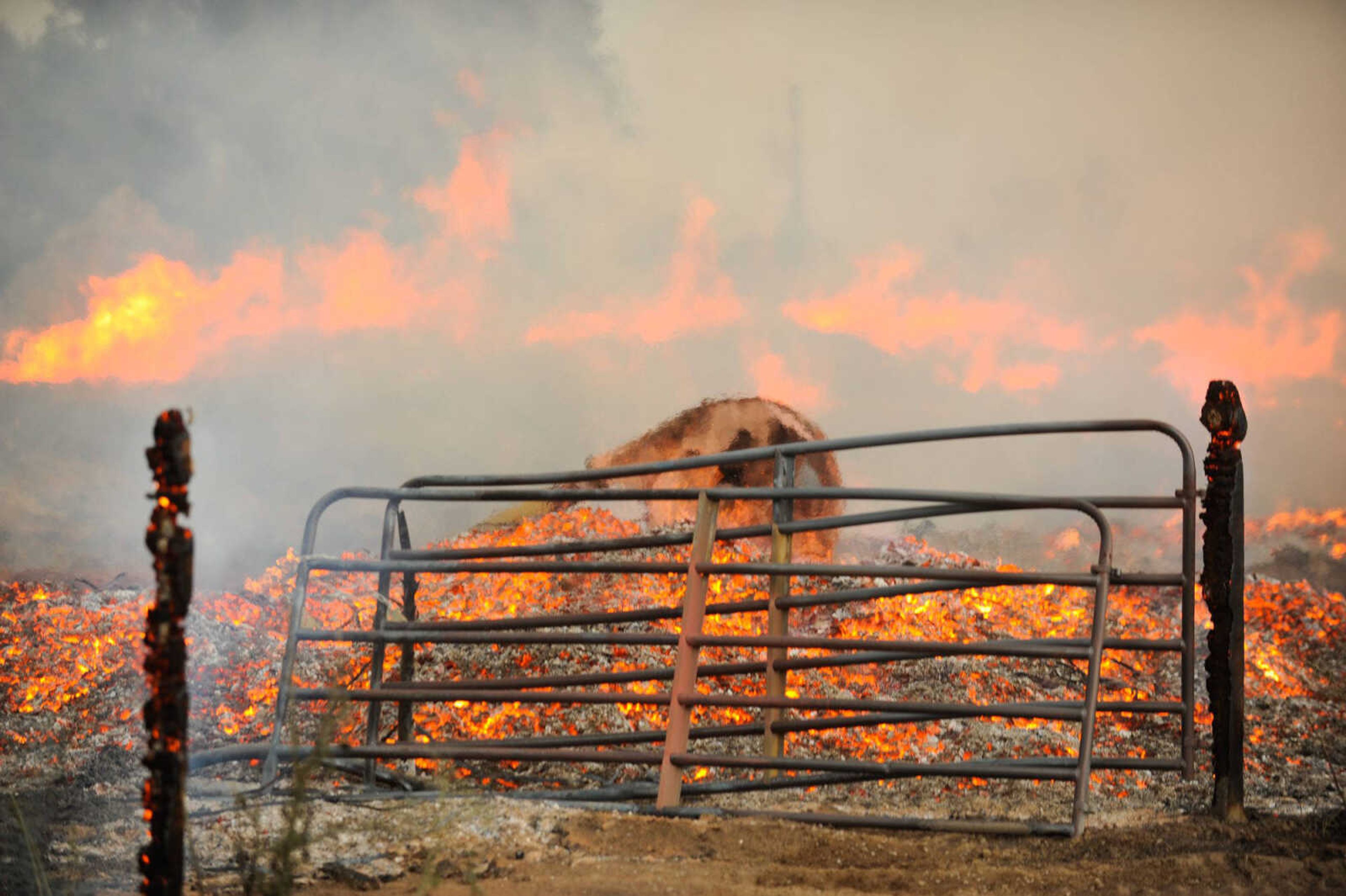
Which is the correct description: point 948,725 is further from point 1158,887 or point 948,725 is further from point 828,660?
point 1158,887

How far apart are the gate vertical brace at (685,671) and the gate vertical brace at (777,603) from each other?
0.30 m

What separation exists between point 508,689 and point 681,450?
3400mm

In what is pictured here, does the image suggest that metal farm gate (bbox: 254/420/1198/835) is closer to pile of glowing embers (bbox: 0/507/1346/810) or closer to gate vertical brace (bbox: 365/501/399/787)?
gate vertical brace (bbox: 365/501/399/787)

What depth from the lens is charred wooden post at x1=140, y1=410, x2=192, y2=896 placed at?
61.6 inches

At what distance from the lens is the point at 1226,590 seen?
323 centimetres

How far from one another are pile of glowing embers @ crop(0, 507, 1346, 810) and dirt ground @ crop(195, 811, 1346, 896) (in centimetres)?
123

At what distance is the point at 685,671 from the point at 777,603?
1.45ft

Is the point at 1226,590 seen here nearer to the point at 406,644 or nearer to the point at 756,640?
the point at 756,640

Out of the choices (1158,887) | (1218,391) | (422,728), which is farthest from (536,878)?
(422,728)

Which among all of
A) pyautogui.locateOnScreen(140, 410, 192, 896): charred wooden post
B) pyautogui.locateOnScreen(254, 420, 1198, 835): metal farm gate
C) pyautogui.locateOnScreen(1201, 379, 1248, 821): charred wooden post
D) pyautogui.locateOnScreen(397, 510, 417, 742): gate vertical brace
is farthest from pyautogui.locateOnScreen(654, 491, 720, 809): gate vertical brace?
pyautogui.locateOnScreen(140, 410, 192, 896): charred wooden post

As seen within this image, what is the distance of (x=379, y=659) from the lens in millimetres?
3834

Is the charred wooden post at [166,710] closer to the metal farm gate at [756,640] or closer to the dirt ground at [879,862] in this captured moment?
the dirt ground at [879,862]

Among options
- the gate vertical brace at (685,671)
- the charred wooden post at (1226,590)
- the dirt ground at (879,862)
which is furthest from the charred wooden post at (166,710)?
the charred wooden post at (1226,590)

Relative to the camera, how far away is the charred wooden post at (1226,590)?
10.5 ft
